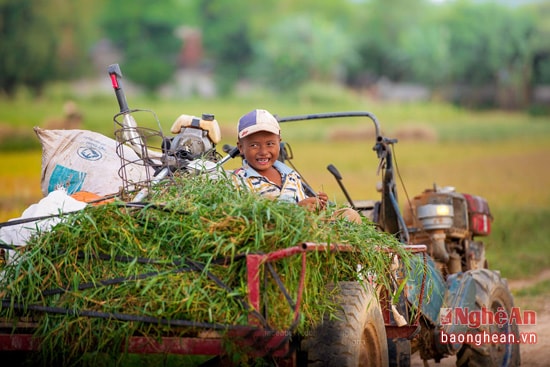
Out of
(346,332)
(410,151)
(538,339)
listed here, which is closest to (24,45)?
(410,151)

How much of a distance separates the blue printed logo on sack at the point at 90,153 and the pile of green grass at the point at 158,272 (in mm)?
1732

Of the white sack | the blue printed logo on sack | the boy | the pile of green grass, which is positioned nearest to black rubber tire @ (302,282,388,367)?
the pile of green grass

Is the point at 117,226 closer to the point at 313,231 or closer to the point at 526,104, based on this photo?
the point at 313,231

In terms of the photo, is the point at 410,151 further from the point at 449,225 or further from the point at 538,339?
the point at 449,225

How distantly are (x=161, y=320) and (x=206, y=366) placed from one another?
70 centimetres

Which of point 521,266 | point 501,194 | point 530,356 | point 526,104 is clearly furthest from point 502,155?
point 530,356

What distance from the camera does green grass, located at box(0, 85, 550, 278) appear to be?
18.3m

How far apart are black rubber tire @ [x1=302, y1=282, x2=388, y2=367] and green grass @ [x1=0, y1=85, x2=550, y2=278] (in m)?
10.2

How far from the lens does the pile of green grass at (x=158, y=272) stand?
16.0ft

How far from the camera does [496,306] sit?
8359mm

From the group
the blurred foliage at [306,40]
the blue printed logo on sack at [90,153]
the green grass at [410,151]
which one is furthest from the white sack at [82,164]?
the blurred foliage at [306,40]

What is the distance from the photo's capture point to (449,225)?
8.75 meters

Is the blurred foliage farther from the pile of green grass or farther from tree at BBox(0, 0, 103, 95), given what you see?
the pile of green grass

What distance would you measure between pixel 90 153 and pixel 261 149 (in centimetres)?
139
